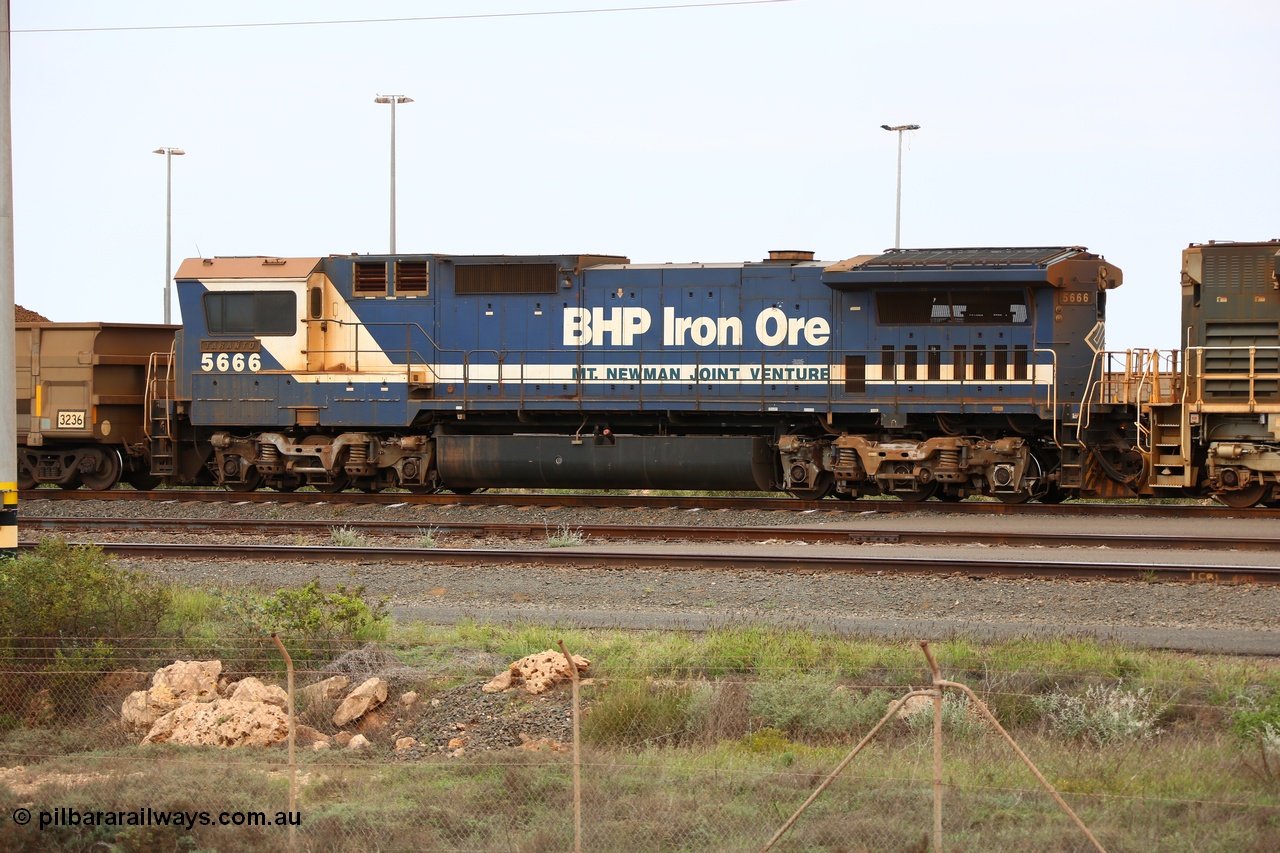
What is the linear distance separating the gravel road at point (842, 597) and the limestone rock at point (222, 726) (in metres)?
3.19

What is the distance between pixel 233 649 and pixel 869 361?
12.1 m

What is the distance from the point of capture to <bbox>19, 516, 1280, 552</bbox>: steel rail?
15500mm

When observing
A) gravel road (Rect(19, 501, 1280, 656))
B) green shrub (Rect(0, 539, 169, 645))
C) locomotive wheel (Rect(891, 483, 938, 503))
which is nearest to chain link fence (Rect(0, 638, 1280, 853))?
green shrub (Rect(0, 539, 169, 645))

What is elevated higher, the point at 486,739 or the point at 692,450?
the point at 692,450

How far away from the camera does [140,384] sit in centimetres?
2331

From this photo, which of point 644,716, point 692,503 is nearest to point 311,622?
point 644,716

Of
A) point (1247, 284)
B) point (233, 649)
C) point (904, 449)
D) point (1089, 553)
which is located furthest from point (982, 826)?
point (1247, 284)

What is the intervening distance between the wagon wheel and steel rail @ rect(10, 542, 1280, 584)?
678 centimetres

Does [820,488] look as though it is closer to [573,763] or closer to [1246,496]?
[1246,496]

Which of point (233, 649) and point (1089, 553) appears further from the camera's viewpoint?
point (1089, 553)

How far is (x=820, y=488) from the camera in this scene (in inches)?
798

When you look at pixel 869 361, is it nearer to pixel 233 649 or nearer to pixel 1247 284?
pixel 1247 284

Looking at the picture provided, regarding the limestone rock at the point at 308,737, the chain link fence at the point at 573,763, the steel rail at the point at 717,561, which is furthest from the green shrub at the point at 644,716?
the steel rail at the point at 717,561

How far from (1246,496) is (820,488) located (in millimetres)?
6197
